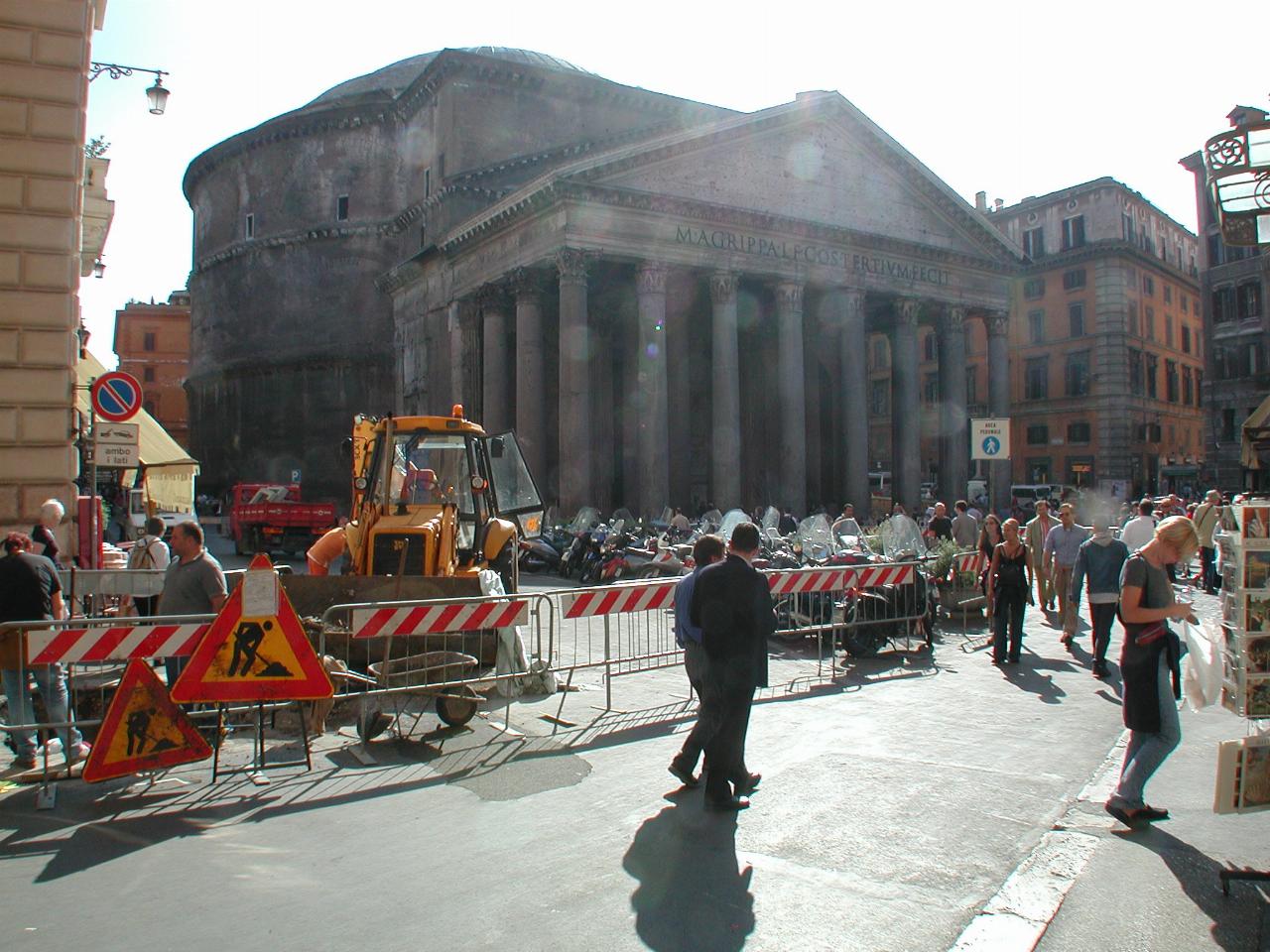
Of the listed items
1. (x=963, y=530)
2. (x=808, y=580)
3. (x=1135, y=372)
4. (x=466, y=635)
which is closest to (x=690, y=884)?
(x=466, y=635)

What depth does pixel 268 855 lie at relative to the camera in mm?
5008

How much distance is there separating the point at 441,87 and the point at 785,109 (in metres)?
13.2

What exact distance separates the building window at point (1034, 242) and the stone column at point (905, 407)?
20.2 m

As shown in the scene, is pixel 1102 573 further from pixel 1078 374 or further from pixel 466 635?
pixel 1078 374

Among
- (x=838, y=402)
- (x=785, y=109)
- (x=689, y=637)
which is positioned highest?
(x=785, y=109)

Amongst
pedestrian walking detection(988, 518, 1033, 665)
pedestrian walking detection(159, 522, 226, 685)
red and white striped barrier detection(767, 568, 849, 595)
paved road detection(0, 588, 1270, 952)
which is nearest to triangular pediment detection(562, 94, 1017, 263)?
red and white striped barrier detection(767, 568, 849, 595)

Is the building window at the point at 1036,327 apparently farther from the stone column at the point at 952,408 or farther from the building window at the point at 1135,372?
the stone column at the point at 952,408

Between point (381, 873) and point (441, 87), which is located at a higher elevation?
point (441, 87)

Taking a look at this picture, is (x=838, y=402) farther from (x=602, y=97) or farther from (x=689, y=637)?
(x=689, y=637)

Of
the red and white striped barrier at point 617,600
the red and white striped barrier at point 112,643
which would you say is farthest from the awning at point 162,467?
the red and white striped barrier at point 112,643

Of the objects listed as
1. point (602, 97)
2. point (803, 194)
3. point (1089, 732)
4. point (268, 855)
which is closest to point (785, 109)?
point (803, 194)

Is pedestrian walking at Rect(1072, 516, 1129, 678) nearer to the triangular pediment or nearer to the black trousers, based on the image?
→ the black trousers

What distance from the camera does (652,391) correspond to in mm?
27734

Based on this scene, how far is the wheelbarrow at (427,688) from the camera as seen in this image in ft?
24.1
